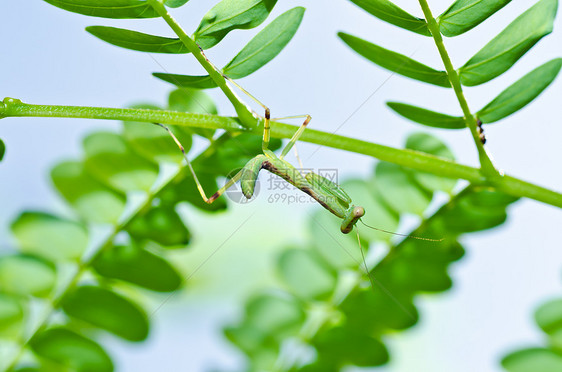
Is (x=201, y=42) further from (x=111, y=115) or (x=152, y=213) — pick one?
(x=152, y=213)

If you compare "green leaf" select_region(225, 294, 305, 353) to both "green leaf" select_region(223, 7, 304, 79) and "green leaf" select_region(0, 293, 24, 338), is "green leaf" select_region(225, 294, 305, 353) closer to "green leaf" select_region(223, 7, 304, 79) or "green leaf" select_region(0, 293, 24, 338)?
"green leaf" select_region(0, 293, 24, 338)

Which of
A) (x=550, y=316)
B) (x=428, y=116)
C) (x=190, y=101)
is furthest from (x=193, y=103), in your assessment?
(x=550, y=316)

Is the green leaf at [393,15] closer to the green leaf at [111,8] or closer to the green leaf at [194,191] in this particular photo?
the green leaf at [111,8]

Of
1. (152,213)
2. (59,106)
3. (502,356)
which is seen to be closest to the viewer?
(59,106)

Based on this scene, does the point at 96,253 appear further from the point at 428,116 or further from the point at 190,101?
the point at 428,116

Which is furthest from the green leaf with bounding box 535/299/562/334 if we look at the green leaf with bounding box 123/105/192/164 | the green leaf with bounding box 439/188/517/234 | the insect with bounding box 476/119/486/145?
the green leaf with bounding box 123/105/192/164

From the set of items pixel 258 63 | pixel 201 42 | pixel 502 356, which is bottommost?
pixel 502 356

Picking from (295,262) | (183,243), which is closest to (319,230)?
(295,262)
